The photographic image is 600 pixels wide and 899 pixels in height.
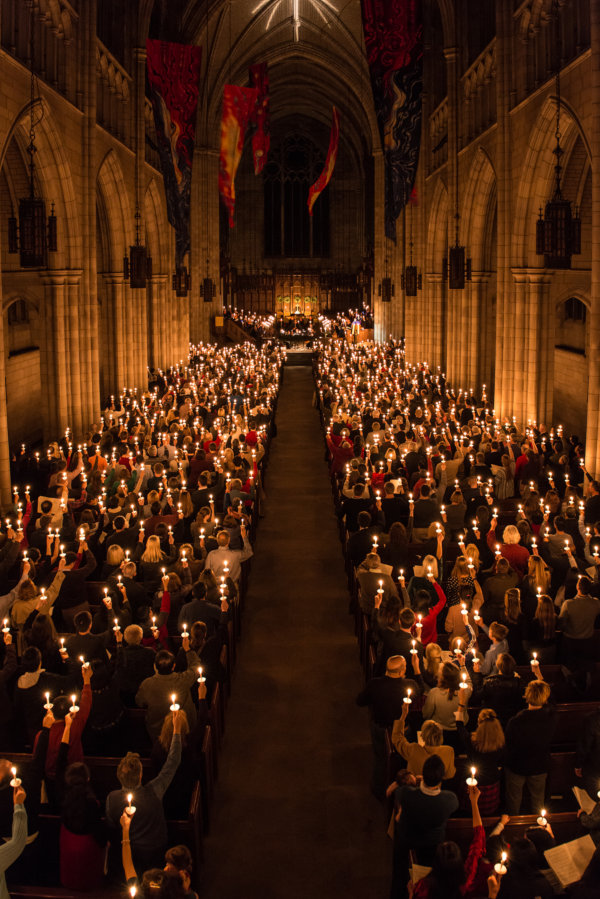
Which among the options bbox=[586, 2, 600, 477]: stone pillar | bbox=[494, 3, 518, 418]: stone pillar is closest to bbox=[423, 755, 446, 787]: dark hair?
bbox=[586, 2, 600, 477]: stone pillar

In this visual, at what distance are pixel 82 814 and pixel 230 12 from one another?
41.2 meters

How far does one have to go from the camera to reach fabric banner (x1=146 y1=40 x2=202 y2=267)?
23.9 metres

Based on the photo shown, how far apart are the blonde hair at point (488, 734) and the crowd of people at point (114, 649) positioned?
7.26ft

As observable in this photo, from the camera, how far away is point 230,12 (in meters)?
40.2

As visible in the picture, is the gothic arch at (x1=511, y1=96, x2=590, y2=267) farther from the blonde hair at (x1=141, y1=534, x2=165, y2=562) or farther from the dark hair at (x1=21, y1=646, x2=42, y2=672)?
the dark hair at (x1=21, y1=646, x2=42, y2=672)

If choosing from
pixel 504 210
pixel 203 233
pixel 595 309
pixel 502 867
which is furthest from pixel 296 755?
pixel 203 233

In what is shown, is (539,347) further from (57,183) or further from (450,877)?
(450,877)

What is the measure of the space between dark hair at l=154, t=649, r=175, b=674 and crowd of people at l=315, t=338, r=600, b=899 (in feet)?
5.36

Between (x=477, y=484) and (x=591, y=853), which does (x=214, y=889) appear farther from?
(x=477, y=484)

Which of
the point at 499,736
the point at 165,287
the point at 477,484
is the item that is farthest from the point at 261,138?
the point at 499,736

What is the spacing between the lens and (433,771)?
5.84m

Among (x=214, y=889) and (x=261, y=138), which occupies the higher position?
(x=261, y=138)

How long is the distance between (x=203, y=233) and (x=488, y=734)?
40.3 m

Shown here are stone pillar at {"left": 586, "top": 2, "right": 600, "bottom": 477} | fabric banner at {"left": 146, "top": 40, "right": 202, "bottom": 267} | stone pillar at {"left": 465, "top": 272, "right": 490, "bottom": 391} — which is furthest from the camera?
stone pillar at {"left": 465, "top": 272, "right": 490, "bottom": 391}
